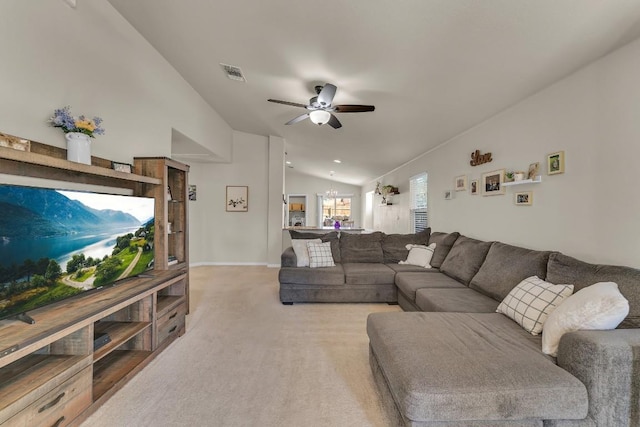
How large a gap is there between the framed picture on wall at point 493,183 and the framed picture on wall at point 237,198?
462 centimetres

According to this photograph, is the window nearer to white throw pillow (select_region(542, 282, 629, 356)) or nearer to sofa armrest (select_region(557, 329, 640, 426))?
white throw pillow (select_region(542, 282, 629, 356))

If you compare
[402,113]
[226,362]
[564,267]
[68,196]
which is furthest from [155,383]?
[402,113]

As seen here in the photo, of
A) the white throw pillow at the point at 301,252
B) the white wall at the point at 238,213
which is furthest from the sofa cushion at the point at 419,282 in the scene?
the white wall at the point at 238,213

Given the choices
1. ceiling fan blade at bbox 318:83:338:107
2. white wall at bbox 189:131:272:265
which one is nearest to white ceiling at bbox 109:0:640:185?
ceiling fan blade at bbox 318:83:338:107

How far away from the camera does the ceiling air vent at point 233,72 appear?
3230 mm

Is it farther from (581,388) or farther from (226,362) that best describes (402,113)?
(226,362)

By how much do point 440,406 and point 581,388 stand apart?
688mm

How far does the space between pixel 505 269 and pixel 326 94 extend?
2436mm

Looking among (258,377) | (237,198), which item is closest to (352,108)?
(258,377)

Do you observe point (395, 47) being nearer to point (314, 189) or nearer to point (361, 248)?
point (361, 248)

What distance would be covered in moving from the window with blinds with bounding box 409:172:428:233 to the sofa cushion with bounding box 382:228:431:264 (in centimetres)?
78

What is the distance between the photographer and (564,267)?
6.54 feet

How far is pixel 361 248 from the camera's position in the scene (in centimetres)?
432

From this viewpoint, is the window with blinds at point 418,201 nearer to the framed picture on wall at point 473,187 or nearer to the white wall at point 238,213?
the framed picture on wall at point 473,187
